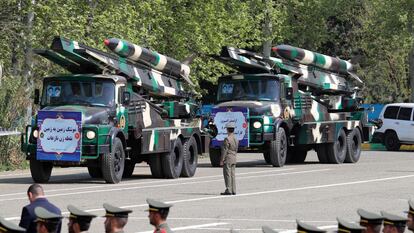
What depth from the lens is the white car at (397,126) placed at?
49.9 metres

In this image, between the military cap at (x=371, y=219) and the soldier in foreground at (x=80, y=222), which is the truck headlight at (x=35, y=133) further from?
the military cap at (x=371, y=219)

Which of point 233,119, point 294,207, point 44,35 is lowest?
point 294,207

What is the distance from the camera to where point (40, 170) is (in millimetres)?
28094

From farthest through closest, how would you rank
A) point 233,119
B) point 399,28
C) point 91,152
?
1. point 399,28
2. point 233,119
3. point 91,152

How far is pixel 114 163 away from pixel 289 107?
964 centimetres

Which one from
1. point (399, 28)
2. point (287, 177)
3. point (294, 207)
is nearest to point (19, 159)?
point (287, 177)

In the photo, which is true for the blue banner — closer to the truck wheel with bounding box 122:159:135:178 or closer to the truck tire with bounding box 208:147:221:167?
the truck wheel with bounding box 122:159:135:178

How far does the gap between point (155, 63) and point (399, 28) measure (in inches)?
1335

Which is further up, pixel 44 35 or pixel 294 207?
pixel 44 35

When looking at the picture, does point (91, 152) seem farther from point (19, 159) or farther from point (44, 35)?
point (44, 35)

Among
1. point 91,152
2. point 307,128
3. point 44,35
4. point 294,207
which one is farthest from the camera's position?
point 44,35

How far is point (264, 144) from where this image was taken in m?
35.0

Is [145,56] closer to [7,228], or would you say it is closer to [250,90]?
[250,90]

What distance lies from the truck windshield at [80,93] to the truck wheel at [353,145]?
1297 centimetres
